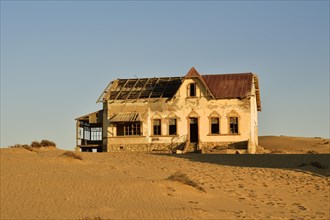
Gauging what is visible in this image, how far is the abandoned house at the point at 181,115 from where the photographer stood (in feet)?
139

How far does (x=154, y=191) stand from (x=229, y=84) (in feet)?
86.8

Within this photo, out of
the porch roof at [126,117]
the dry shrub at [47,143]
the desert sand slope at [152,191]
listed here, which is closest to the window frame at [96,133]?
the porch roof at [126,117]

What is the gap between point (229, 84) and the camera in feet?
144

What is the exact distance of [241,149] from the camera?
41.2 metres

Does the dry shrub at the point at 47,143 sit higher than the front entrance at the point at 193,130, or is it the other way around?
the front entrance at the point at 193,130

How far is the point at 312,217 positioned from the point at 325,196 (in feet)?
15.3

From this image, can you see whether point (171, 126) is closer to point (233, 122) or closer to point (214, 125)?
point (214, 125)

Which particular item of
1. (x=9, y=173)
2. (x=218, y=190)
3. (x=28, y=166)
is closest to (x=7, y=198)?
(x=9, y=173)

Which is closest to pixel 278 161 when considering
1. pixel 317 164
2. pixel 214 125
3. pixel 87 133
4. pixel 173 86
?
pixel 317 164

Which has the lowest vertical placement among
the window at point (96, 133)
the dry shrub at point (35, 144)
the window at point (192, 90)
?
the dry shrub at point (35, 144)

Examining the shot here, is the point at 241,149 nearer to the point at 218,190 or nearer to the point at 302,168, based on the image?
the point at 302,168

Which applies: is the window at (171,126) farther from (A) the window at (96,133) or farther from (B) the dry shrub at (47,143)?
(B) the dry shrub at (47,143)

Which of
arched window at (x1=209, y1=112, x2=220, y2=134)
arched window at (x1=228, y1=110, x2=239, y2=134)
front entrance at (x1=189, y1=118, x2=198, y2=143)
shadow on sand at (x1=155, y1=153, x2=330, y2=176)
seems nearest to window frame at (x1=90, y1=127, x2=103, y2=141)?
front entrance at (x1=189, y1=118, x2=198, y2=143)

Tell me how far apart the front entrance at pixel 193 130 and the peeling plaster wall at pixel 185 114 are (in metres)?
0.32
